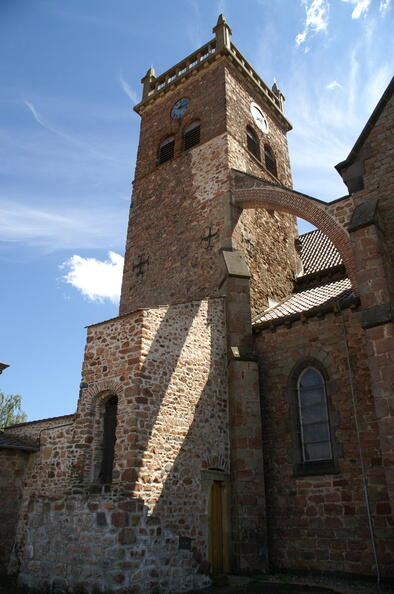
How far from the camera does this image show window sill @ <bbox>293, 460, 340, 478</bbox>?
32.4ft

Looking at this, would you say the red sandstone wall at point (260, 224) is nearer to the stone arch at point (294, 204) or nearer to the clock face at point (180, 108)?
the stone arch at point (294, 204)

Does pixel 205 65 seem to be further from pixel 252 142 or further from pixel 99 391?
pixel 99 391

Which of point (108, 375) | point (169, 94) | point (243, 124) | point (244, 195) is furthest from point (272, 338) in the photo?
point (169, 94)

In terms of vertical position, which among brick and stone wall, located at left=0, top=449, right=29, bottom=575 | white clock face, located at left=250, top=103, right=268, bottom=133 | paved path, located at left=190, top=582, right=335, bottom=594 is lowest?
paved path, located at left=190, top=582, right=335, bottom=594

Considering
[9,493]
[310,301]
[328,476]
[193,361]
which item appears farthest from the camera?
[310,301]

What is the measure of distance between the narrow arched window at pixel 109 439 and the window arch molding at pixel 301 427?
4.13 meters

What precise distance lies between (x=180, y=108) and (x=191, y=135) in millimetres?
2145

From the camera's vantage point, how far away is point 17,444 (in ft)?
40.3

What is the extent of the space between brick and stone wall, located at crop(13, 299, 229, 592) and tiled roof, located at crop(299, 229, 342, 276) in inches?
283

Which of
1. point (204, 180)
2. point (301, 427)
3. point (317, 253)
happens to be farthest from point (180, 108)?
point (301, 427)

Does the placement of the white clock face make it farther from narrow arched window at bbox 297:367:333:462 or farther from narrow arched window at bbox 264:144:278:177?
narrow arched window at bbox 297:367:333:462

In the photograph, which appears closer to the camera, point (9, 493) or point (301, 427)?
point (301, 427)

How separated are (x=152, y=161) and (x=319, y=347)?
12.1m

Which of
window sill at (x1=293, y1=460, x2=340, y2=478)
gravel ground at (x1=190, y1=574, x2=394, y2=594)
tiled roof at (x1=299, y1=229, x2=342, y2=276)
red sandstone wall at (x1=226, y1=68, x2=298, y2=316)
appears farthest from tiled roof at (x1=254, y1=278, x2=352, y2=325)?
gravel ground at (x1=190, y1=574, x2=394, y2=594)
